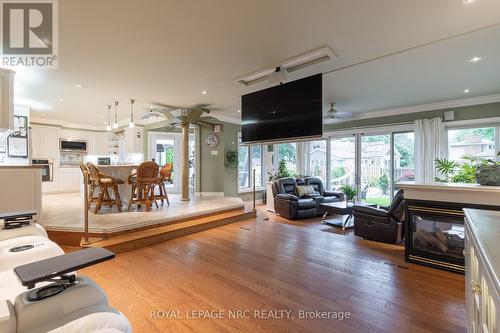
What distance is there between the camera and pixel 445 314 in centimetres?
189

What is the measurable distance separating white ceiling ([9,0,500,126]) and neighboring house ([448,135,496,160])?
991 mm

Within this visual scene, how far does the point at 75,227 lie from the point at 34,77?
2.79 meters

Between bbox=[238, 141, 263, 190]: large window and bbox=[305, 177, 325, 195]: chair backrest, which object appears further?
bbox=[238, 141, 263, 190]: large window

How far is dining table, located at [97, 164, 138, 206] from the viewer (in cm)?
466

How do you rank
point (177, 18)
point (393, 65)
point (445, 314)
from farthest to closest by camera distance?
1. point (393, 65)
2. point (177, 18)
3. point (445, 314)

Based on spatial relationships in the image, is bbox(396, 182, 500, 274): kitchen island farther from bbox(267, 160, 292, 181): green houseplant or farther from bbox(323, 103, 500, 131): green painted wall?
bbox(267, 160, 292, 181): green houseplant

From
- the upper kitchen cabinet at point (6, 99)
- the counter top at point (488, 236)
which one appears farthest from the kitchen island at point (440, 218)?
the upper kitchen cabinet at point (6, 99)

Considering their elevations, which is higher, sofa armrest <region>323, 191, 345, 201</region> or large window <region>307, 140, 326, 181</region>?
Result: large window <region>307, 140, 326, 181</region>

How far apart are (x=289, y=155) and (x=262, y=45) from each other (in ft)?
19.0

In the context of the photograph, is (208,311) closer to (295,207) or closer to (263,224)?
(263,224)

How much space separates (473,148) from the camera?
497 centimetres

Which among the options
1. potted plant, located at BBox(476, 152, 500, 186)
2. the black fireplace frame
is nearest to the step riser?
the black fireplace frame

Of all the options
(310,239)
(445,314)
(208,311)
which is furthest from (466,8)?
(208,311)

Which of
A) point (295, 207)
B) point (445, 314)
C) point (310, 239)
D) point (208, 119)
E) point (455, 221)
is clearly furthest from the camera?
point (208, 119)
